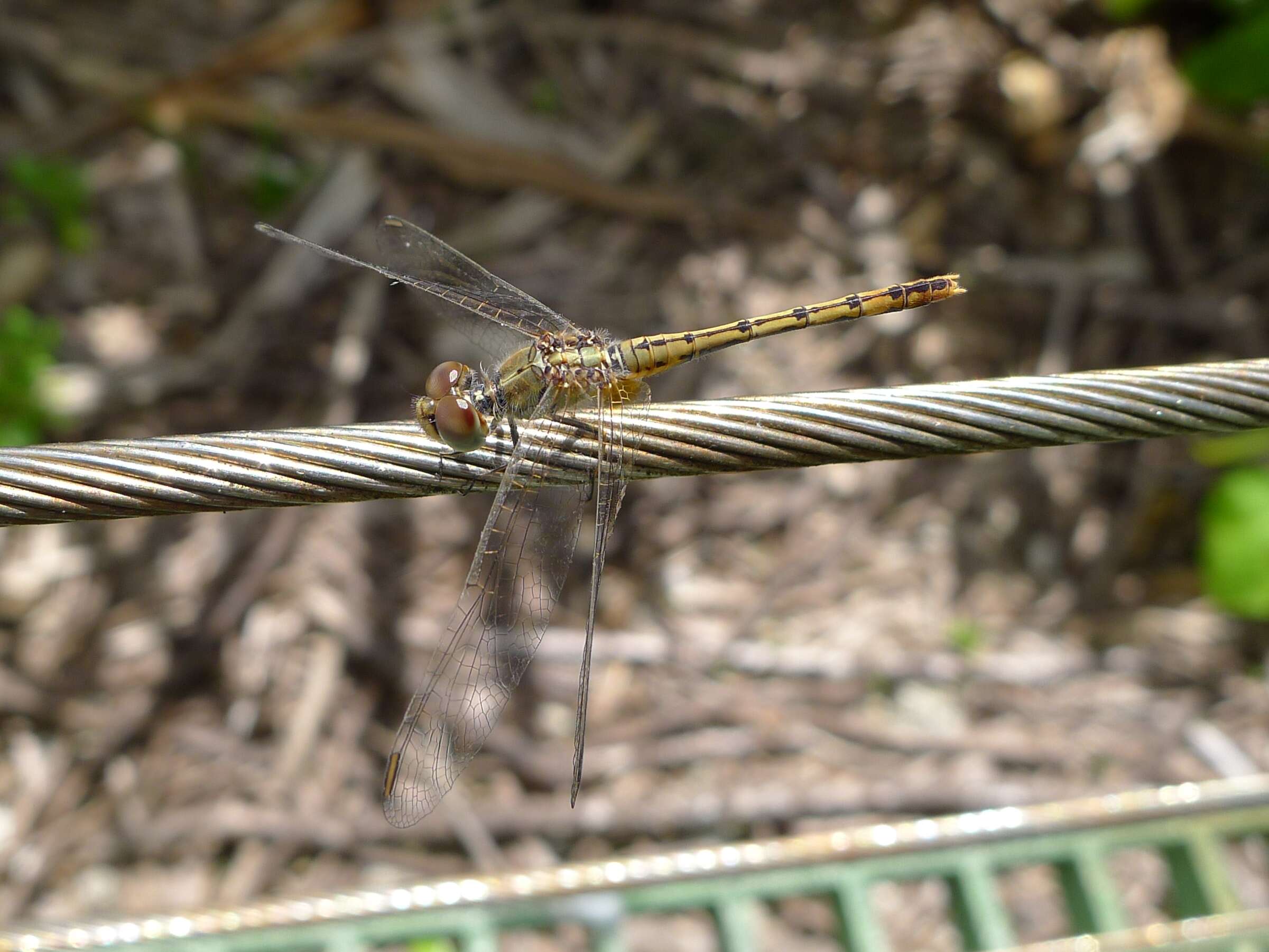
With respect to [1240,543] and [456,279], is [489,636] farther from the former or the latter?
[1240,543]

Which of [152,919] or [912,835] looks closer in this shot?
[152,919]

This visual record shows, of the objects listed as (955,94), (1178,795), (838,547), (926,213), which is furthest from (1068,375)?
(955,94)

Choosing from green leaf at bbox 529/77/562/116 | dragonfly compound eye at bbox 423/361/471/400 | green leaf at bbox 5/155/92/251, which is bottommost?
dragonfly compound eye at bbox 423/361/471/400

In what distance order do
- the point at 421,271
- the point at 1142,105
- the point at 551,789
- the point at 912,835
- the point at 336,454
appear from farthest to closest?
the point at 1142,105 < the point at 551,789 < the point at 912,835 < the point at 421,271 < the point at 336,454

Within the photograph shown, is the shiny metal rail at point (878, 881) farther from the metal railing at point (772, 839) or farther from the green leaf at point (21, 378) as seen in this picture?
the green leaf at point (21, 378)

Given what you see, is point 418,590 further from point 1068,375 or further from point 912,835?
point 1068,375

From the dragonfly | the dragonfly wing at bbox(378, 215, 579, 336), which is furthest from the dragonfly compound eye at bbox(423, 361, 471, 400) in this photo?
the dragonfly wing at bbox(378, 215, 579, 336)

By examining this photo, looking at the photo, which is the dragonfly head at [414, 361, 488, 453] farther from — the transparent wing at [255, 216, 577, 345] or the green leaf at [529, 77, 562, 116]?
the green leaf at [529, 77, 562, 116]
